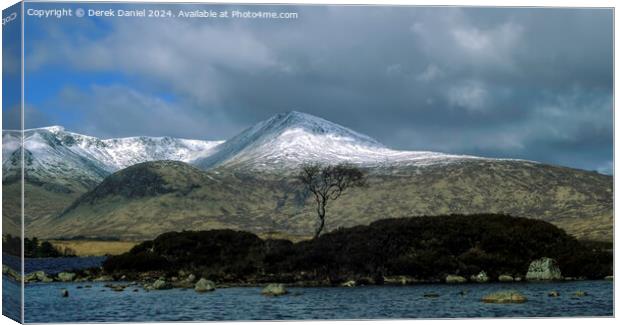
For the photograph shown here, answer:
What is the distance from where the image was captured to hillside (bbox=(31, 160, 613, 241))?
164125mm

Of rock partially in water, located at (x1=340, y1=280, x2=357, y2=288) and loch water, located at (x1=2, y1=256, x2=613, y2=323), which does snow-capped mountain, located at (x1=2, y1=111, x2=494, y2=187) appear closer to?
rock partially in water, located at (x1=340, y1=280, x2=357, y2=288)

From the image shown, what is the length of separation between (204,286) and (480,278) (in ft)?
53.4

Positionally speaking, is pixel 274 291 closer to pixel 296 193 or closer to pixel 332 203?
pixel 332 203

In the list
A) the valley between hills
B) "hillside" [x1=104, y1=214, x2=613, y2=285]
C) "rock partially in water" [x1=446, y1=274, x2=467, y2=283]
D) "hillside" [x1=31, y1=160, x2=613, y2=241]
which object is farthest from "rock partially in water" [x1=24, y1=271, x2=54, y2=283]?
"hillside" [x1=31, y1=160, x2=613, y2=241]

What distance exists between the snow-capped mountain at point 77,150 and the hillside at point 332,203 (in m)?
8.66

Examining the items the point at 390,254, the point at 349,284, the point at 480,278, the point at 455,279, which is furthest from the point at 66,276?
the point at 480,278

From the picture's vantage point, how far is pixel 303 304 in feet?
143

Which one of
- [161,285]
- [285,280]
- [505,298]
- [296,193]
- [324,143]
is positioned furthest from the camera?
[296,193]

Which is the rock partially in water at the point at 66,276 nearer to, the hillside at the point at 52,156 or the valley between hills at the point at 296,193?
the hillside at the point at 52,156

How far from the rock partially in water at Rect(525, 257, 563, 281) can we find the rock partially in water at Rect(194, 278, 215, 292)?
60.9 ft

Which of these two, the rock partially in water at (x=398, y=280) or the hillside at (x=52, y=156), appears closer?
the hillside at (x=52, y=156)

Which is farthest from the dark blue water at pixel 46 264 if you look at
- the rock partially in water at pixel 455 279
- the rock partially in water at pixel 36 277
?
the rock partially in water at pixel 455 279

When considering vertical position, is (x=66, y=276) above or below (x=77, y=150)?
below

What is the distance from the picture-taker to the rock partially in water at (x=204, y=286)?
49.8 metres
